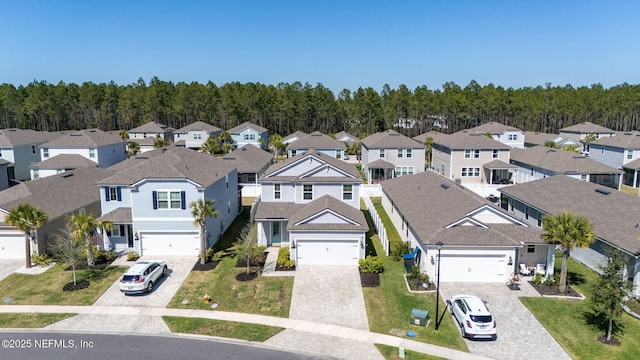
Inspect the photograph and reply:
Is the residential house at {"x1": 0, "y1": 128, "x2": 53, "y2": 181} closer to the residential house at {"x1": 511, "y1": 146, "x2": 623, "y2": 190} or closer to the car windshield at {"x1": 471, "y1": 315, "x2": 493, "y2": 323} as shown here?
the car windshield at {"x1": 471, "y1": 315, "x2": 493, "y2": 323}

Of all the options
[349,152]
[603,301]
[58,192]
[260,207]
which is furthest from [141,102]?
[603,301]

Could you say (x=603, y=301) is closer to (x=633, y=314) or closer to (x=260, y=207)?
(x=633, y=314)

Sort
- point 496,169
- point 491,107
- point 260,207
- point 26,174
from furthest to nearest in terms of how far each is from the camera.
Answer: point 491,107
point 26,174
point 496,169
point 260,207

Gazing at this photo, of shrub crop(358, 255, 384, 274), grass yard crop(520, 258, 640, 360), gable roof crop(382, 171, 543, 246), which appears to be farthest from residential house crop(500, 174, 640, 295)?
shrub crop(358, 255, 384, 274)

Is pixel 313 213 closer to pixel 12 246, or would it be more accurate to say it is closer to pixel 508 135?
pixel 12 246

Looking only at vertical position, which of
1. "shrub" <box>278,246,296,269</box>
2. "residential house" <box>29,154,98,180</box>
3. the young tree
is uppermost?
"residential house" <box>29,154,98,180</box>

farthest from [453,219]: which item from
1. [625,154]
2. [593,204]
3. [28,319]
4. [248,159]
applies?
[625,154]
